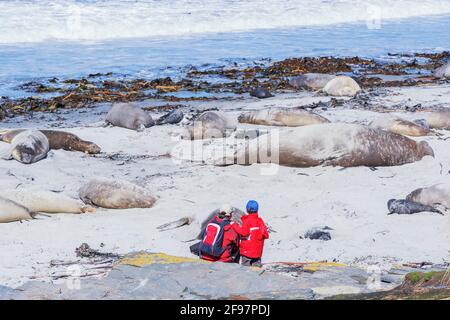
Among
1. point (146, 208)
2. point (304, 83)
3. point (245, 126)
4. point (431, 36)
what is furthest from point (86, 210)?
point (431, 36)

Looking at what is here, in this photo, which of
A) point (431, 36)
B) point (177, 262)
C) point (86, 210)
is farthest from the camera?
point (431, 36)

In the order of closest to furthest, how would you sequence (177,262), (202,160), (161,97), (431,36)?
(177,262) < (202,160) < (161,97) < (431,36)

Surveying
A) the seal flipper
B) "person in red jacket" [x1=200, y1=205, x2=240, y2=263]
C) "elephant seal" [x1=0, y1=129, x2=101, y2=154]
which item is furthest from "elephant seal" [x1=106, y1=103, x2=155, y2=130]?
"person in red jacket" [x1=200, y1=205, x2=240, y2=263]

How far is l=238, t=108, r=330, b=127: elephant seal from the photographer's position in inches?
380

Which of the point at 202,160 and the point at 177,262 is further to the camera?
the point at 202,160

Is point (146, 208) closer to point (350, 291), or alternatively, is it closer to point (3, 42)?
point (350, 291)

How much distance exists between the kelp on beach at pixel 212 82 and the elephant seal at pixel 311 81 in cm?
14

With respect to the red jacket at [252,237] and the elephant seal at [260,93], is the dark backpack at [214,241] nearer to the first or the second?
the red jacket at [252,237]

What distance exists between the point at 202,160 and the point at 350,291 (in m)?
4.25

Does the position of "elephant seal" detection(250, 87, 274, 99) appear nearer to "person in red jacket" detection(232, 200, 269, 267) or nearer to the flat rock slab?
"person in red jacket" detection(232, 200, 269, 267)

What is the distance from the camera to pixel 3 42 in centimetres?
2058

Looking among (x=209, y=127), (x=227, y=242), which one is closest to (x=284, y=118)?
(x=209, y=127)

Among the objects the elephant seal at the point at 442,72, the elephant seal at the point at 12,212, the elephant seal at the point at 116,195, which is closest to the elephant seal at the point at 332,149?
the elephant seal at the point at 116,195

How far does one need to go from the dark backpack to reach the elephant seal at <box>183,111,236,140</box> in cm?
390
